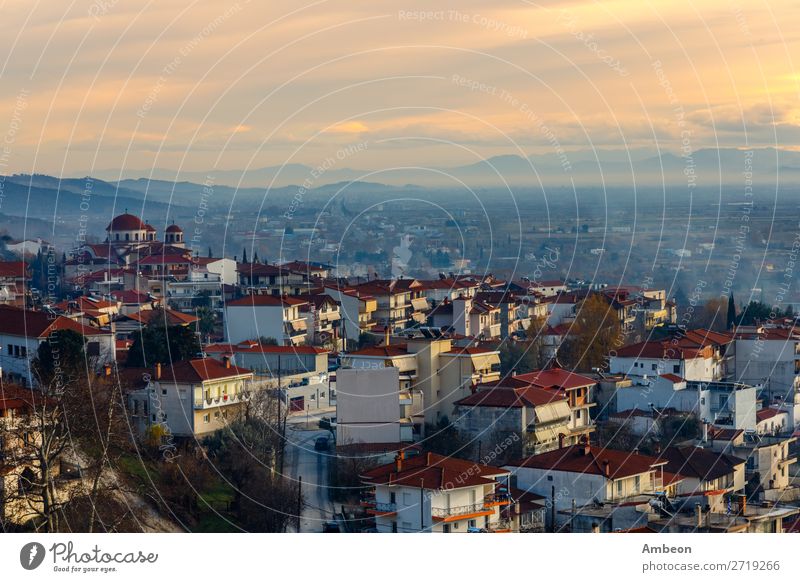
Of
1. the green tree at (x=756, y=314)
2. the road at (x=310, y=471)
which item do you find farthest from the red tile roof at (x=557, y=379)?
the green tree at (x=756, y=314)

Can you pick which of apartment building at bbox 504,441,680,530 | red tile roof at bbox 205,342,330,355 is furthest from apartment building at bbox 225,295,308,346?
apartment building at bbox 504,441,680,530

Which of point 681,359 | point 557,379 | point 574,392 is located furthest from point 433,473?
point 681,359

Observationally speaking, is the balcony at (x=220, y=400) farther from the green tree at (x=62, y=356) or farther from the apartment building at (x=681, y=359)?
the apartment building at (x=681, y=359)

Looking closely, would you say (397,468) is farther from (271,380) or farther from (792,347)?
(792,347)

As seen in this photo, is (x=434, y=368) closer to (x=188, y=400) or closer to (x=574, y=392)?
(x=574, y=392)

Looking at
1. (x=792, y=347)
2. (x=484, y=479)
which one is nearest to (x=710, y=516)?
(x=484, y=479)

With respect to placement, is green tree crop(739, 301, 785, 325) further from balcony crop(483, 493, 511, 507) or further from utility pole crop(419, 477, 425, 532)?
utility pole crop(419, 477, 425, 532)
